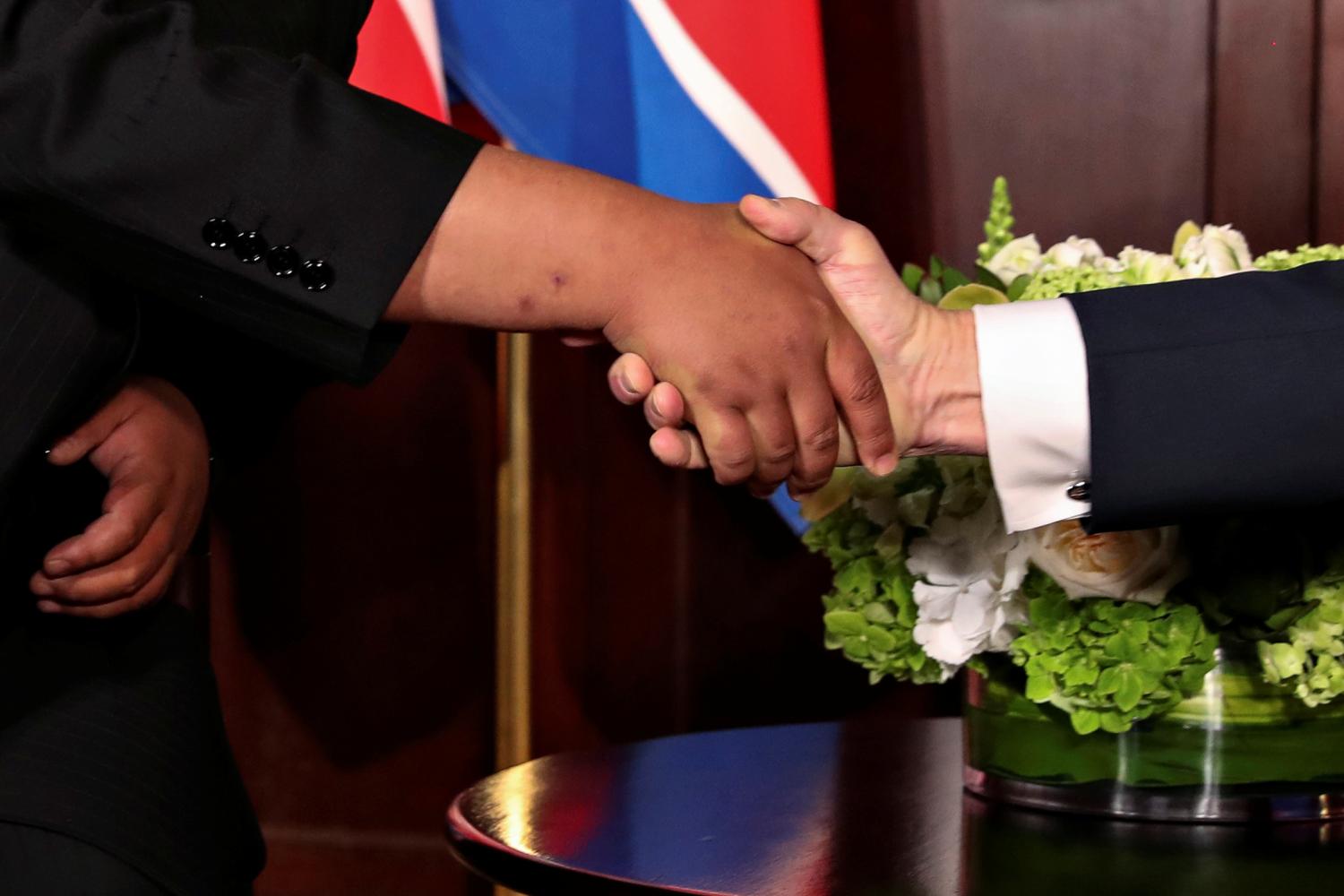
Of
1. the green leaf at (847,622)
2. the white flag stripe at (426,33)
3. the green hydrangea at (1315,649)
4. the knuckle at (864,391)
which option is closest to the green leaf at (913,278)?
the knuckle at (864,391)

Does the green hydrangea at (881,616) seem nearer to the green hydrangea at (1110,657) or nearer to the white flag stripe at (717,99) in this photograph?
the green hydrangea at (1110,657)

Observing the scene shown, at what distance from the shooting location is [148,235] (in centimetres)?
81

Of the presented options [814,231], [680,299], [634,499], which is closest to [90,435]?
[680,299]

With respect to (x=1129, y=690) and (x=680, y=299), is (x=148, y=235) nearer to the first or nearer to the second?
(x=680, y=299)

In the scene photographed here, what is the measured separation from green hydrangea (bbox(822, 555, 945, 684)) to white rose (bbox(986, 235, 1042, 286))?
0.72ft

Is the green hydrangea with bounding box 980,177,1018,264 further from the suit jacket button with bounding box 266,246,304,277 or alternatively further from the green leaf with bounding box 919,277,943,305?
the suit jacket button with bounding box 266,246,304,277

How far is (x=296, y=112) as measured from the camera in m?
0.82

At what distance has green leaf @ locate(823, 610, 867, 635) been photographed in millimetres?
1051

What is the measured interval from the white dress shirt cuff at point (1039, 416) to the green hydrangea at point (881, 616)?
12 centimetres

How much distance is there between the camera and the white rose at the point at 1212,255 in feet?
3.39

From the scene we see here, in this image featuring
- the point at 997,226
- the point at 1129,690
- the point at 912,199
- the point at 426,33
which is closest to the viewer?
the point at 1129,690

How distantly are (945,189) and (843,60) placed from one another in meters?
0.23

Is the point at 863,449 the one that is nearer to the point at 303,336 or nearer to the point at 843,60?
the point at 303,336

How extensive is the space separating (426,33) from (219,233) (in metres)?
1.17
